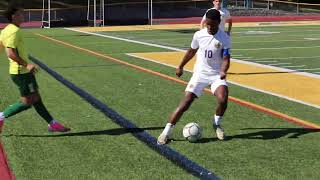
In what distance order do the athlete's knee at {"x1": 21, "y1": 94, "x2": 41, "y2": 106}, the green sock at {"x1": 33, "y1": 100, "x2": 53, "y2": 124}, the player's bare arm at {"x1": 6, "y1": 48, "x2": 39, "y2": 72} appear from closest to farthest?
the player's bare arm at {"x1": 6, "y1": 48, "x2": 39, "y2": 72} → the athlete's knee at {"x1": 21, "y1": 94, "x2": 41, "y2": 106} → the green sock at {"x1": 33, "y1": 100, "x2": 53, "y2": 124}

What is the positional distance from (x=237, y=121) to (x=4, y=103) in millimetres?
3945

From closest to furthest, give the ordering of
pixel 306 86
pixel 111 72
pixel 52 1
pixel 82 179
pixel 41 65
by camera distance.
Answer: pixel 82 179
pixel 306 86
pixel 111 72
pixel 41 65
pixel 52 1

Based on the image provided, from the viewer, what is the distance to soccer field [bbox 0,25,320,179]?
244 inches

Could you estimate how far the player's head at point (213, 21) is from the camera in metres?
7.24

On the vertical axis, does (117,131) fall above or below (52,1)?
below

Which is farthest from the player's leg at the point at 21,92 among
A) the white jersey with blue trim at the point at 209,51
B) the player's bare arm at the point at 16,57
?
the white jersey with blue trim at the point at 209,51

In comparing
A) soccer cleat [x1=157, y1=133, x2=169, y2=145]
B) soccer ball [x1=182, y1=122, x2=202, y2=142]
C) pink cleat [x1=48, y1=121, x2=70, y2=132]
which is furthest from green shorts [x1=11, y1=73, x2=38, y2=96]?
soccer ball [x1=182, y1=122, x2=202, y2=142]

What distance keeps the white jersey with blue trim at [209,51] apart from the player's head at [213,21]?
0.08 m

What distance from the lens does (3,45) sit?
7391 millimetres

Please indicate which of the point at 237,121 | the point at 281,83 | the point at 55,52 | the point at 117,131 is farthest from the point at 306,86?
the point at 55,52

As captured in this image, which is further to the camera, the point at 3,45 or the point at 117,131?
the point at 117,131

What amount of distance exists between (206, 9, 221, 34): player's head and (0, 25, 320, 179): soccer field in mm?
1371

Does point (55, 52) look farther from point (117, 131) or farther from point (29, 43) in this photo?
point (117, 131)

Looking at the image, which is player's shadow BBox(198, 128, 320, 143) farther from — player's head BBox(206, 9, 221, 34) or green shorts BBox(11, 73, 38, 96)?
green shorts BBox(11, 73, 38, 96)
